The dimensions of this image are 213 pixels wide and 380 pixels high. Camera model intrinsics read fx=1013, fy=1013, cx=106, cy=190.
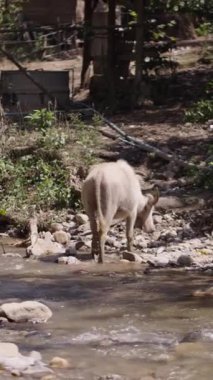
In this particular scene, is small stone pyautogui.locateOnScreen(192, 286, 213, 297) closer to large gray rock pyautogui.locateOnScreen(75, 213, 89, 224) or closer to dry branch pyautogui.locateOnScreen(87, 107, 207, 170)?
large gray rock pyautogui.locateOnScreen(75, 213, 89, 224)

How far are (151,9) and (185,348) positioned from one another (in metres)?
13.6

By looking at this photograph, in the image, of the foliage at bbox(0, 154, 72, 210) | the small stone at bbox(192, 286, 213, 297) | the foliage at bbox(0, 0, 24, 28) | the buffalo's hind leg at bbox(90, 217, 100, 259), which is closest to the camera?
the small stone at bbox(192, 286, 213, 297)

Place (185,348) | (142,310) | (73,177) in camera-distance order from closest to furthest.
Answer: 1. (185,348)
2. (142,310)
3. (73,177)

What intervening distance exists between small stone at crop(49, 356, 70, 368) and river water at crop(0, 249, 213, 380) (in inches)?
2.2

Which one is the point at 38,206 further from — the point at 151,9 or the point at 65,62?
the point at 65,62

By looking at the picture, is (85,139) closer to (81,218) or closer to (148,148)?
(148,148)

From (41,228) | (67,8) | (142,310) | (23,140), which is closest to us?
(142,310)

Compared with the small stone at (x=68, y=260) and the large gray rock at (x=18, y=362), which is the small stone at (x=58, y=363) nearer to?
the large gray rock at (x=18, y=362)

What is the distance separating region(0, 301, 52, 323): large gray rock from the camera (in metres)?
9.47

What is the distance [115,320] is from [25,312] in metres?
0.86

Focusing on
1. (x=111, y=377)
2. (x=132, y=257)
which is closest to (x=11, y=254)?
(x=132, y=257)

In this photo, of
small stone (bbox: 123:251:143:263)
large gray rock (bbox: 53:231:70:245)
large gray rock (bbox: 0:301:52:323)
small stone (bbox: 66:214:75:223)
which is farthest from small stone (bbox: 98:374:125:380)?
small stone (bbox: 66:214:75:223)

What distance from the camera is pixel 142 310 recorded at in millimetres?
10039

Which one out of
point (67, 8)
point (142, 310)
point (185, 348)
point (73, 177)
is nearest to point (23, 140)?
point (73, 177)
